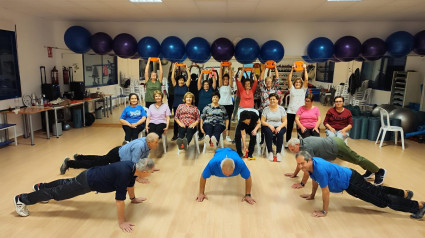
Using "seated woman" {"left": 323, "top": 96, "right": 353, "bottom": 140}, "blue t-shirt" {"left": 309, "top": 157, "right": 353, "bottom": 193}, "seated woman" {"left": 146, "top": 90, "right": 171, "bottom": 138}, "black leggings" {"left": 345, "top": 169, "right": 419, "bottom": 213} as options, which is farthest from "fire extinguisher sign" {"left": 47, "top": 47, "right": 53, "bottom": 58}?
"black leggings" {"left": 345, "top": 169, "right": 419, "bottom": 213}

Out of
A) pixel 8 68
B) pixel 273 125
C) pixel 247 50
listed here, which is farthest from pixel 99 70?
pixel 273 125

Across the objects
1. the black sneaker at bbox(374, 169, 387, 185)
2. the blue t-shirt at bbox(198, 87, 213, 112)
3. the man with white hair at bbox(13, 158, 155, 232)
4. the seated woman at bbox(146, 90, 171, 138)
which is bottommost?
the black sneaker at bbox(374, 169, 387, 185)

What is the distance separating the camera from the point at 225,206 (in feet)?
9.68

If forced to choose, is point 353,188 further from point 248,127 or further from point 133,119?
point 133,119

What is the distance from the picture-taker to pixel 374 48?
5.46 m

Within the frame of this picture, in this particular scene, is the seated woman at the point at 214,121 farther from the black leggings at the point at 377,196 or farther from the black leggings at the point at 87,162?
the black leggings at the point at 377,196

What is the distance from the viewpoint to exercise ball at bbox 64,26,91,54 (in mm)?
5660

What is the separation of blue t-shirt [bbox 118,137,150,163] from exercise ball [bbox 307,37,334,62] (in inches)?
163

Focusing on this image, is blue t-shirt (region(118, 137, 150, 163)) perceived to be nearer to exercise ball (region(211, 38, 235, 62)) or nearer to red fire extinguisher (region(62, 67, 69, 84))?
exercise ball (region(211, 38, 235, 62))

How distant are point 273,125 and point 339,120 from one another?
1.00 meters

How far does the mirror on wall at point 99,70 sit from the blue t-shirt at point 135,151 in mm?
4701

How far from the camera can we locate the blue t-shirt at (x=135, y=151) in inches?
117

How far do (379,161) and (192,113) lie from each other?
123 inches

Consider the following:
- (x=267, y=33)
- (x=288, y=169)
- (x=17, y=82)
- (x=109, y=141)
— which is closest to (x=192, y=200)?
(x=288, y=169)
